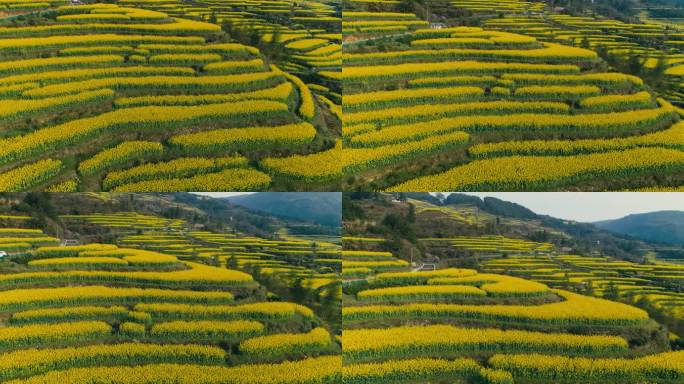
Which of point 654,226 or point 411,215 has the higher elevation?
point 411,215

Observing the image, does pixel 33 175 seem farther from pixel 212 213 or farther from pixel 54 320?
pixel 212 213

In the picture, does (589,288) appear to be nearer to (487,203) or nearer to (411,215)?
(487,203)

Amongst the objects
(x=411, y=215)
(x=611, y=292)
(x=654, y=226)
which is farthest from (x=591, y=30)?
(x=411, y=215)

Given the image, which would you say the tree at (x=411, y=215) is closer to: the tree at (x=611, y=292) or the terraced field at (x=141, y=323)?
the terraced field at (x=141, y=323)

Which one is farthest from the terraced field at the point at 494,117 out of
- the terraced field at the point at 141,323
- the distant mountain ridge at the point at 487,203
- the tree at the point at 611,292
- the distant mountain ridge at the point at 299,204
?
the terraced field at the point at 141,323

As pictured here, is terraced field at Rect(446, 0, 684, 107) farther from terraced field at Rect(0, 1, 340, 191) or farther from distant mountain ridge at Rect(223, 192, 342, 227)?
distant mountain ridge at Rect(223, 192, 342, 227)

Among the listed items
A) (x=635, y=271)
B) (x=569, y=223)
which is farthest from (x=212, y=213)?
(x=635, y=271)

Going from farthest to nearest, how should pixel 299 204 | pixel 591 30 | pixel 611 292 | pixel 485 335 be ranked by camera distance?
pixel 591 30 → pixel 299 204 → pixel 611 292 → pixel 485 335
